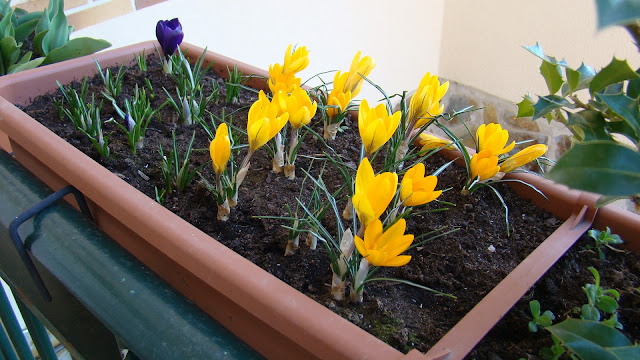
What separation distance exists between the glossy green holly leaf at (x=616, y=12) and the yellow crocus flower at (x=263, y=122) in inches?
18.0

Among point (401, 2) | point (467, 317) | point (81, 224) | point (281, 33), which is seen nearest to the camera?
point (467, 317)

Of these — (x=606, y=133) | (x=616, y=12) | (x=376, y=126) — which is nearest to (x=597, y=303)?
(x=606, y=133)

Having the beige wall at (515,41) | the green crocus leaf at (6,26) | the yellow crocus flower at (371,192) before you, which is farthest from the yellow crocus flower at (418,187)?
the beige wall at (515,41)

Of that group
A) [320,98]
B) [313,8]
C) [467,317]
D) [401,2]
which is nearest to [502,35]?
[401,2]

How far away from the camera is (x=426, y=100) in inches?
28.1

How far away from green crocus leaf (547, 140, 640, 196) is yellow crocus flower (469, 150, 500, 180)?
425 millimetres

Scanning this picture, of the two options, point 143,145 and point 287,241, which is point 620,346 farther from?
point 143,145

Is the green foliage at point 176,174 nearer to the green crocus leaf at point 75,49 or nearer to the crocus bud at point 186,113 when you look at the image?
the crocus bud at point 186,113

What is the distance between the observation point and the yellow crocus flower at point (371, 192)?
47cm

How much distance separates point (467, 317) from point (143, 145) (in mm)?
612

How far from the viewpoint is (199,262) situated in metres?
0.53

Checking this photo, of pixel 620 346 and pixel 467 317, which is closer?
pixel 620 346

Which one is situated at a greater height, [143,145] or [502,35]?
[143,145]

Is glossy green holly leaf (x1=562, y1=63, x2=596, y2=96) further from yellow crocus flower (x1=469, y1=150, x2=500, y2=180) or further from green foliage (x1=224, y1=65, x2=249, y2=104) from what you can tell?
green foliage (x1=224, y1=65, x2=249, y2=104)
